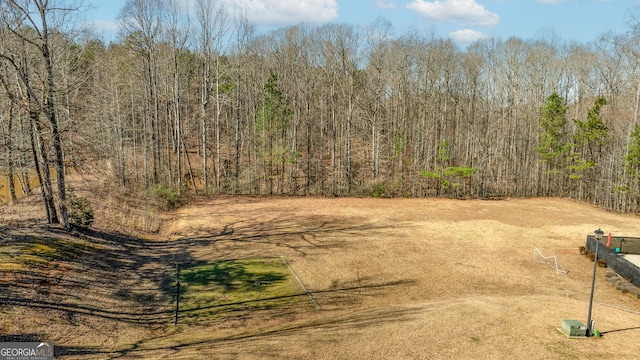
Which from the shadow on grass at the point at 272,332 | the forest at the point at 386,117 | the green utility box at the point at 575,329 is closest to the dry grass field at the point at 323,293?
the shadow on grass at the point at 272,332

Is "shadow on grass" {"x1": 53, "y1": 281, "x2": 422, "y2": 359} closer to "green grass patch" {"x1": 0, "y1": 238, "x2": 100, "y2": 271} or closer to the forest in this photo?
"green grass patch" {"x1": 0, "y1": 238, "x2": 100, "y2": 271}

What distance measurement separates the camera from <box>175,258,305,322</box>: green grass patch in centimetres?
1154

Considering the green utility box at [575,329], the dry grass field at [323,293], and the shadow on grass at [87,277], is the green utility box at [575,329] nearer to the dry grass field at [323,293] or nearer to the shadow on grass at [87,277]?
the dry grass field at [323,293]

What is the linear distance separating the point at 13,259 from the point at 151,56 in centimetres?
2055

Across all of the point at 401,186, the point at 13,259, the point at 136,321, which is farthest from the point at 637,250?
the point at 13,259

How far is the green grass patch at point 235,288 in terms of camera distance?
11.5m

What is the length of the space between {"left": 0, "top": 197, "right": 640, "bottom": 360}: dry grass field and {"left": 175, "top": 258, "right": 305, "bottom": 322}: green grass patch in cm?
9

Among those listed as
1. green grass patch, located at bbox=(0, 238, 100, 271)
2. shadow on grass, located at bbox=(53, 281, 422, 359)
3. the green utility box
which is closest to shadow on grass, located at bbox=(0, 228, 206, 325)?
green grass patch, located at bbox=(0, 238, 100, 271)

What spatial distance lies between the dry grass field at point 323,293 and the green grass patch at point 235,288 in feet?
0.30

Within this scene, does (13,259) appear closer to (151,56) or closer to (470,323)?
(470,323)

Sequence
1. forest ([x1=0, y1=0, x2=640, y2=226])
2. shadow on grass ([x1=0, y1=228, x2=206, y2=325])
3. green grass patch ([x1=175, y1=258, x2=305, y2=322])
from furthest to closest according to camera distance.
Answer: forest ([x1=0, y1=0, x2=640, y2=226]), green grass patch ([x1=175, y1=258, x2=305, y2=322]), shadow on grass ([x1=0, y1=228, x2=206, y2=325])

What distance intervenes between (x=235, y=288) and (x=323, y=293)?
299 centimetres

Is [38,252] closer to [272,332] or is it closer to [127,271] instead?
[127,271]

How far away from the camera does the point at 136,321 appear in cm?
1056
